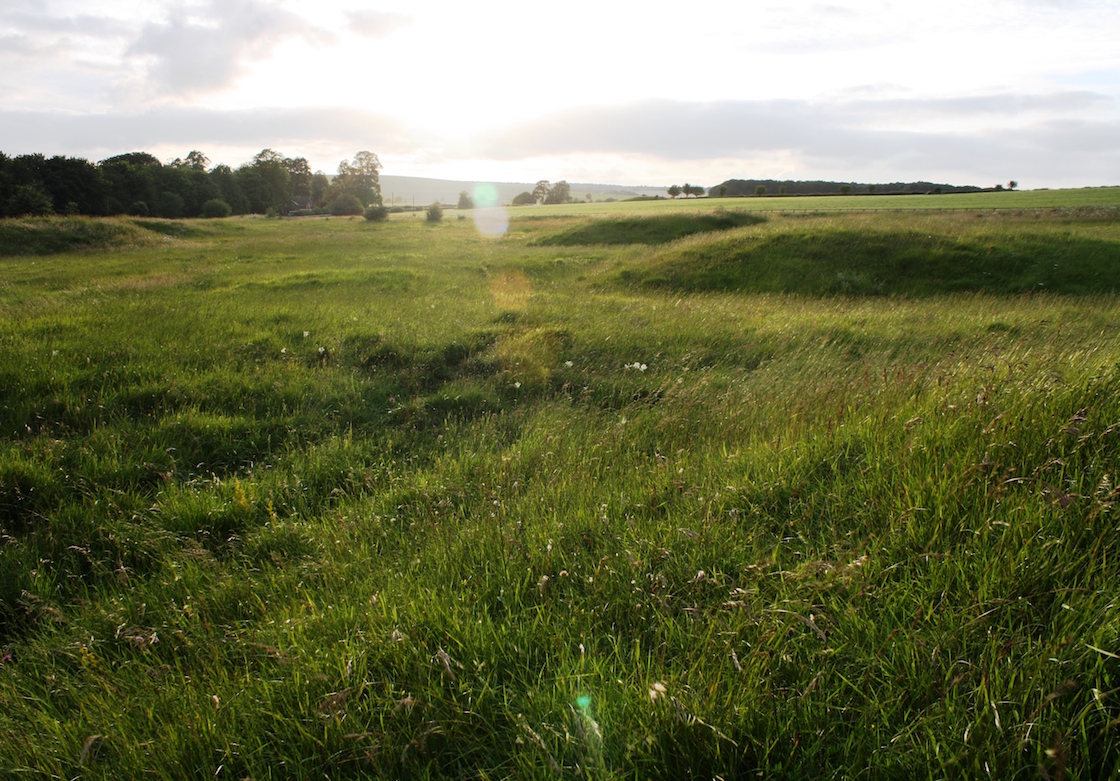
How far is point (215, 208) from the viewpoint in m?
73.1

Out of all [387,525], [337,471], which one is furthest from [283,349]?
[387,525]

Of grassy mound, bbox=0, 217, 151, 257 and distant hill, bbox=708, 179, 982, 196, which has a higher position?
distant hill, bbox=708, 179, 982, 196

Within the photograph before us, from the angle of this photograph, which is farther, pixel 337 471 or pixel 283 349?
pixel 283 349

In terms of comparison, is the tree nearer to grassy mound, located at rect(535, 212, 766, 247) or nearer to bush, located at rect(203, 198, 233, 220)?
bush, located at rect(203, 198, 233, 220)

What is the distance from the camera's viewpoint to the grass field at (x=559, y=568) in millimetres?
1751

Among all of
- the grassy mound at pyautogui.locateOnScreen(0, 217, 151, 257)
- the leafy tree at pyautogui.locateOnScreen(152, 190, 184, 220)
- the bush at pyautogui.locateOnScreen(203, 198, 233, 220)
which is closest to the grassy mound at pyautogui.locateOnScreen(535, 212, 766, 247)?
the grassy mound at pyautogui.locateOnScreen(0, 217, 151, 257)

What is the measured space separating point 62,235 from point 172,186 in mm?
50758

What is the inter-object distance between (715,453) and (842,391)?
5.58 ft

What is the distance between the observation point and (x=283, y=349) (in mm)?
8508

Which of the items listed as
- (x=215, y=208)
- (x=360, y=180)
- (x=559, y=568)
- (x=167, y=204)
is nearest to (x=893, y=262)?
(x=559, y=568)

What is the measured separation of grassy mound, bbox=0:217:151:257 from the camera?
2786 cm

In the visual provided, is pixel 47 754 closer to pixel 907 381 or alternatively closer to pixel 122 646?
pixel 122 646

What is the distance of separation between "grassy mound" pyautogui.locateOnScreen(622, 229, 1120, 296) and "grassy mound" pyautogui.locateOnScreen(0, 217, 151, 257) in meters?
30.0

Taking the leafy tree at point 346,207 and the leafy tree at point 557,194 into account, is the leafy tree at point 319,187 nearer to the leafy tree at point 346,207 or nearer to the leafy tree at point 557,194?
the leafy tree at point 346,207
